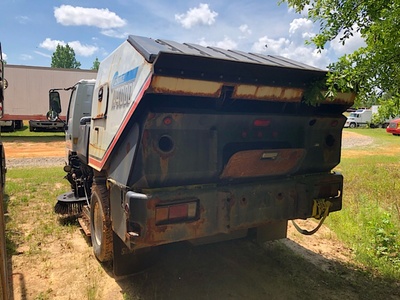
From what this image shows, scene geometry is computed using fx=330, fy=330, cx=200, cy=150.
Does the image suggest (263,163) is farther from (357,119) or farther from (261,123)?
(357,119)

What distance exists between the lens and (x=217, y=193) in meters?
2.95

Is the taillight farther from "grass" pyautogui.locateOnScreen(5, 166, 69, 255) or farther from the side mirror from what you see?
the side mirror

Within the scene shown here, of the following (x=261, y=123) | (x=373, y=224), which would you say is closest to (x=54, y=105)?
(x=261, y=123)

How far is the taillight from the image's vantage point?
2.71 m

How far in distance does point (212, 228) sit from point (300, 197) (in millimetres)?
1083

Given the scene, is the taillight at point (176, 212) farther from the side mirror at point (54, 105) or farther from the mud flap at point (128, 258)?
the side mirror at point (54, 105)

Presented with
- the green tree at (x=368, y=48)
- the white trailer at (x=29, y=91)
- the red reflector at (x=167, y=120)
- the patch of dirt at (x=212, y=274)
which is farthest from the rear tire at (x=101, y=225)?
the white trailer at (x=29, y=91)

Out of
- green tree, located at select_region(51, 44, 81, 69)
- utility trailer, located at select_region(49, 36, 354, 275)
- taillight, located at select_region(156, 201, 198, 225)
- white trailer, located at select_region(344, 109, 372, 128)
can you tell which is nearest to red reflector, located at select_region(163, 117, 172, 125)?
utility trailer, located at select_region(49, 36, 354, 275)

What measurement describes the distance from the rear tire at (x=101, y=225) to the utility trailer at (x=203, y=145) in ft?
0.06

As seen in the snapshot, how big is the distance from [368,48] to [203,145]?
1662 mm

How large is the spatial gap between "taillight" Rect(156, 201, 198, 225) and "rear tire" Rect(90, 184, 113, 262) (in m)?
1.11

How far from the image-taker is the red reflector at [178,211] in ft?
9.02

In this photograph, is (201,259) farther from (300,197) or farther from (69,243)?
(69,243)

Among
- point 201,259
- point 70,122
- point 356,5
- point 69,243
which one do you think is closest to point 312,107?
point 356,5
